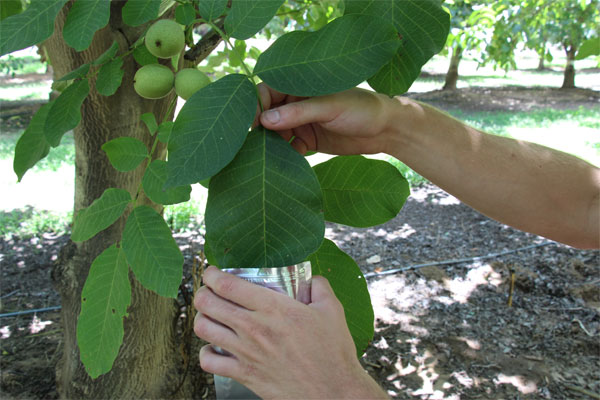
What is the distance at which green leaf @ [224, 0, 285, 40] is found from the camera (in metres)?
0.87

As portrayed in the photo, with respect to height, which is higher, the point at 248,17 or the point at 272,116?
the point at 248,17

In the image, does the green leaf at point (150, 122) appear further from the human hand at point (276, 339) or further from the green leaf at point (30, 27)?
the human hand at point (276, 339)

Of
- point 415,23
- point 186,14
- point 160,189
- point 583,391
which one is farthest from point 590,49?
point 583,391

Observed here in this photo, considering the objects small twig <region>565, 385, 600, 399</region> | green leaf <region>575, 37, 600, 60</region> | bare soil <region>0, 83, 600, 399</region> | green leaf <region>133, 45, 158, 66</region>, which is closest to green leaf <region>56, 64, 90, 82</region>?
green leaf <region>133, 45, 158, 66</region>

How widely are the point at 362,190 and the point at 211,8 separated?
445mm

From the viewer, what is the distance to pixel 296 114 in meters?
0.87

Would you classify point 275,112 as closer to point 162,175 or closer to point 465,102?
point 162,175

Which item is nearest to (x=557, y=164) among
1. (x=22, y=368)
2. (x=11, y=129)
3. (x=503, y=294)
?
(x=503, y=294)

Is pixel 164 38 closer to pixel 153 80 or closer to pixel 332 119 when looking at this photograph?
pixel 153 80

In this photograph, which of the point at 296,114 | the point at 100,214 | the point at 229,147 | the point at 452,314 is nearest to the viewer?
the point at 229,147

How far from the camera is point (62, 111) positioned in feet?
3.64

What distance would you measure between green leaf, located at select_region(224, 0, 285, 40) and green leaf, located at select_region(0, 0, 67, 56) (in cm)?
30

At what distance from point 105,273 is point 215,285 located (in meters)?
0.41

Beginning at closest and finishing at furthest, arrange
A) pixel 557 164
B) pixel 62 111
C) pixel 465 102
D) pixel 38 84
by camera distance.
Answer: pixel 62 111
pixel 557 164
pixel 465 102
pixel 38 84
